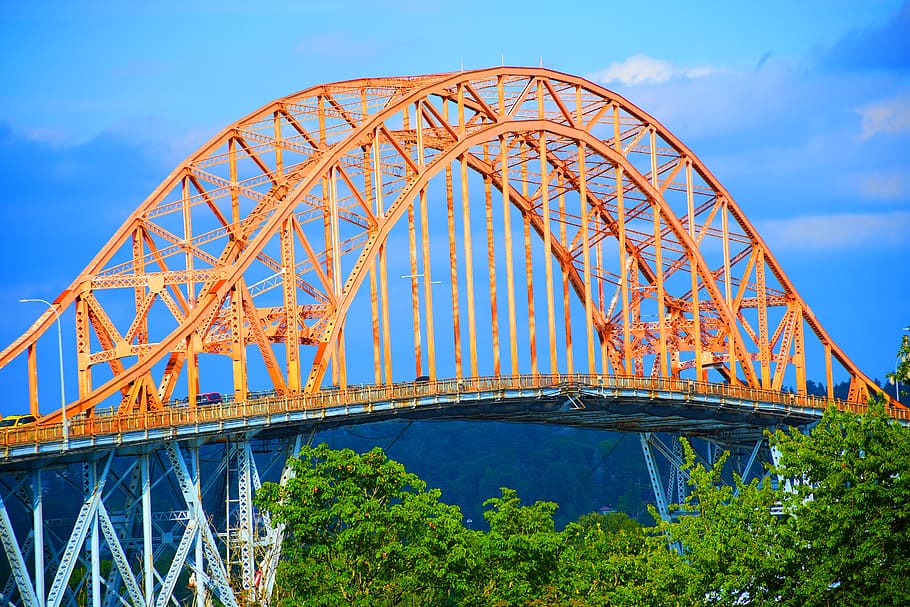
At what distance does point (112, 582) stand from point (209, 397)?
→ 73.5 feet

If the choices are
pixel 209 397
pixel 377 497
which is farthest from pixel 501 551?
pixel 209 397

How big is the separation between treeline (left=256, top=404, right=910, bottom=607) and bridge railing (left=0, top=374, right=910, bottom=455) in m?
7.34

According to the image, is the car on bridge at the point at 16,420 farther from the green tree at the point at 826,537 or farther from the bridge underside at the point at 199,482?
the green tree at the point at 826,537

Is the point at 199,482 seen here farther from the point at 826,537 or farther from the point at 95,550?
the point at 826,537

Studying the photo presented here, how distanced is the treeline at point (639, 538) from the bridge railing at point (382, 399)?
734cm

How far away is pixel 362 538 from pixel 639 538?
17.6m

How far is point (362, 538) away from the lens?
68.1m

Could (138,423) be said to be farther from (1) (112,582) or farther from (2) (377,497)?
(2) (377,497)

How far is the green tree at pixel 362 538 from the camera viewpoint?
221 ft

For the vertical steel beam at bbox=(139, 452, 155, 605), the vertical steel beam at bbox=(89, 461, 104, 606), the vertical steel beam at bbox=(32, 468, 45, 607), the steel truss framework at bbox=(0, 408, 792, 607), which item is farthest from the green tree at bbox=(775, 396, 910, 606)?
the vertical steel beam at bbox=(32, 468, 45, 607)

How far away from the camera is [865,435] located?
62.8 m

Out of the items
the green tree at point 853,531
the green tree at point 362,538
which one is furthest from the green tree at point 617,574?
the green tree at point 362,538

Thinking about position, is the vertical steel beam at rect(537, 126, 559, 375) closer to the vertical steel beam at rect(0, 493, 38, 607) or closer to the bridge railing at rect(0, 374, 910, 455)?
the bridge railing at rect(0, 374, 910, 455)

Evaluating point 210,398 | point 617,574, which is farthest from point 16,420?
point 617,574
